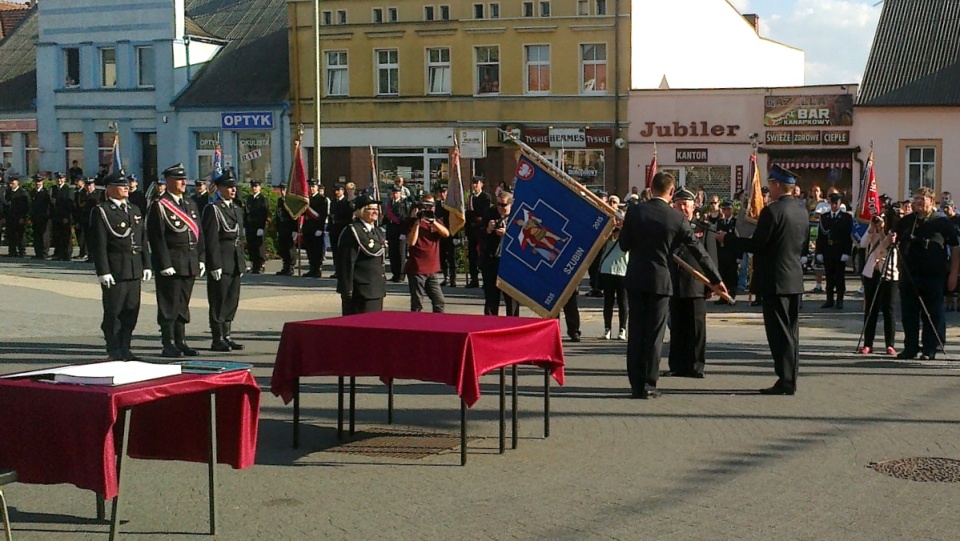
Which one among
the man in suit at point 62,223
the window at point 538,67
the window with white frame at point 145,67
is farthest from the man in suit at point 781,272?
the window with white frame at point 145,67

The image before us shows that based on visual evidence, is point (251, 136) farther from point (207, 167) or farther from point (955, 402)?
point (955, 402)

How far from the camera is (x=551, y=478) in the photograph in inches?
346

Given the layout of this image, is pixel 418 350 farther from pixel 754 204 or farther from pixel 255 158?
pixel 255 158

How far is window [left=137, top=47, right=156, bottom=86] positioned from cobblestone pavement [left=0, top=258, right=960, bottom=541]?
116 feet

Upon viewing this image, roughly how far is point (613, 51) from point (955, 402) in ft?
103

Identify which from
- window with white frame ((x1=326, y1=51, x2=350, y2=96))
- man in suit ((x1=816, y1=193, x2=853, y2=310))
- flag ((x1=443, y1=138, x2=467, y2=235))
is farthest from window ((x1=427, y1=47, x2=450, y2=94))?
man in suit ((x1=816, y1=193, x2=853, y2=310))

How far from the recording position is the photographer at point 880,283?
1541 cm

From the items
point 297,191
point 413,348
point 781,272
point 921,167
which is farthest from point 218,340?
point 921,167

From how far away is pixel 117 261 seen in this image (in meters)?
14.7

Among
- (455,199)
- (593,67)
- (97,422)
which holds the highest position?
(593,67)

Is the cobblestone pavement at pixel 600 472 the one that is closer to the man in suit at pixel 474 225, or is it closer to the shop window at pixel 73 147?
the man in suit at pixel 474 225

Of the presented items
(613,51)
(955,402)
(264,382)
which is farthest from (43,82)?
(955,402)

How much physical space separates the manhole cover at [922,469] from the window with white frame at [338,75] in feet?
125

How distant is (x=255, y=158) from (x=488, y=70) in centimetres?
920
